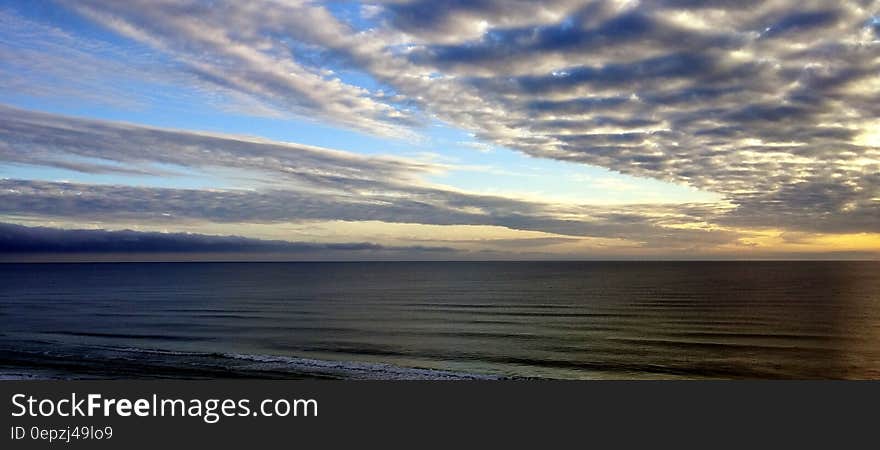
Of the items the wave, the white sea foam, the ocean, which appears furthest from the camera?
the ocean

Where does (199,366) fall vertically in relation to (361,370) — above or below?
below

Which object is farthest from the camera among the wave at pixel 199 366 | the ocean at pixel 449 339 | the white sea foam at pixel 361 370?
the ocean at pixel 449 339

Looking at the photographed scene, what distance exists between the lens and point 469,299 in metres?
98.6

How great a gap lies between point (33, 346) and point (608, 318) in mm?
57723

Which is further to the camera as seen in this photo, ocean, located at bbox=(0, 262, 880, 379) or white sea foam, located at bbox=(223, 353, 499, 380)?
ocean, located at bbox=(0, 262, 880, 379)

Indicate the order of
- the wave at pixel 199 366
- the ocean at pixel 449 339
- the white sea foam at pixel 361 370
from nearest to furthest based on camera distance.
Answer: the white sea foam at pixel 361 370, the wave at pixel 199 366, the ocean at pixel 449 339

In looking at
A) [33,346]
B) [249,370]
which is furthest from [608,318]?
[33,346]

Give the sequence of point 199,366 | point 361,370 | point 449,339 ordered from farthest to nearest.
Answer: point 449,339, point 199,366, point 361,370

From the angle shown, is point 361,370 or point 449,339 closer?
point 361,370

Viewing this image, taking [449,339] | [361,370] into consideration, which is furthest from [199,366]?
[449,339]

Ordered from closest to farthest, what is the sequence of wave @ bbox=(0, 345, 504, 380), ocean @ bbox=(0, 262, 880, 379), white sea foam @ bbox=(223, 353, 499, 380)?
white sea foam @ bbox=(223, 353, 499, 380), wave @ bbox=(0, 345, 504, 380), ocean @ bbox=(0, 262, 880, 379)

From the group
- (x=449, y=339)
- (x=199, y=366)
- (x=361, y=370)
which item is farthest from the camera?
(x=449, y=339)

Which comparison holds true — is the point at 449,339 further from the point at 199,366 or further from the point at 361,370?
the point at 199,366

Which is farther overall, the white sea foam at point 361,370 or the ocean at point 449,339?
the ocean at point 449,339
